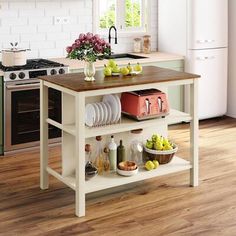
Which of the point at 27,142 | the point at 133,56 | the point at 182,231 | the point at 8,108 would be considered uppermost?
the point at 133,56

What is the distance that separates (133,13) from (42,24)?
4.39 ft

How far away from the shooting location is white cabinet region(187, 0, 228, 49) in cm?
635

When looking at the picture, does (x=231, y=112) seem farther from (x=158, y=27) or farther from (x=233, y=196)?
(x=233, y=196)

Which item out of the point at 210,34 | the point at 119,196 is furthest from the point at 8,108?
the point at 210,34

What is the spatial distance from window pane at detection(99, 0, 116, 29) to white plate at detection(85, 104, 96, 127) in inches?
106

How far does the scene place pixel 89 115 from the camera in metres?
4.05

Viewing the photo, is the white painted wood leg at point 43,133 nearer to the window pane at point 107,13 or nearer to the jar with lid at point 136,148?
the jar with lid at point 136,148

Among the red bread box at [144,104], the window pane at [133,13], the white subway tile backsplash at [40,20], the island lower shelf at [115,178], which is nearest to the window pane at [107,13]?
the window pane at [133,13]

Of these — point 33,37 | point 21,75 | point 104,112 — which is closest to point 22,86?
point 21,75

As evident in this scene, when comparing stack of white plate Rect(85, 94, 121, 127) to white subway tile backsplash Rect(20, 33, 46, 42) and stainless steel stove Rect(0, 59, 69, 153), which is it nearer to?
stainless steel stove Rect(0, 59, 69, 153)

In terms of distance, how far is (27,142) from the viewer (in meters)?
5.46

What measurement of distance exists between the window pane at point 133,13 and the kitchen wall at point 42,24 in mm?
618

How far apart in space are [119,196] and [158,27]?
3219 mm

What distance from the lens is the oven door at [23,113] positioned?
5285mm
